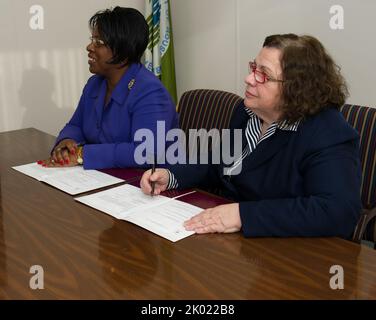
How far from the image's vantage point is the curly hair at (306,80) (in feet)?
4.64

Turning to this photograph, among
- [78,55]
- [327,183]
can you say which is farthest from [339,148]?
[78,55]

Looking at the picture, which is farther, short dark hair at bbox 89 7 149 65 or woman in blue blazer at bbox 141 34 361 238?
short dark hair at bbox 89 7 149 65

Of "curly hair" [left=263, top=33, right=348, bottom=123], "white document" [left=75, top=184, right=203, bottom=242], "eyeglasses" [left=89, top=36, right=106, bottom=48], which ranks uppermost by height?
"eyeglasses" [left=89, top=36, right=106, bottom=48]

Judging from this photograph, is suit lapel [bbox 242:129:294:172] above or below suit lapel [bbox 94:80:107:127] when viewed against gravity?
below

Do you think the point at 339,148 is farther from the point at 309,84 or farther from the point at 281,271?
the point at 281,271

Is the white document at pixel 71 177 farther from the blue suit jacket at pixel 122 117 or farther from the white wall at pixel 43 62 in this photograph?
the white wall at pixel 43 62

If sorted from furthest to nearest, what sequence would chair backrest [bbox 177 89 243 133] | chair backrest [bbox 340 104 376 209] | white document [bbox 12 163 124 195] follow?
chair backrest [bbox 177 89 243 133] < chair backrest [bbox 340 104 376 209] < white document [bbox 12 163 124 195]

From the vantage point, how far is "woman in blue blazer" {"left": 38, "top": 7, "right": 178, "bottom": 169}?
78.0 inches

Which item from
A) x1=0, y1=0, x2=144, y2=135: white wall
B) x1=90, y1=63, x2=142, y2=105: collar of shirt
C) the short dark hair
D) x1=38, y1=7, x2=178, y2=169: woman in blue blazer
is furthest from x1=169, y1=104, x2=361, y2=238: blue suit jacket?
x1=0, y1=0, x2=144, y2=135: white wall

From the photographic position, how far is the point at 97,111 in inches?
84.5

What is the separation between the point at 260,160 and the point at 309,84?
286 millimetres

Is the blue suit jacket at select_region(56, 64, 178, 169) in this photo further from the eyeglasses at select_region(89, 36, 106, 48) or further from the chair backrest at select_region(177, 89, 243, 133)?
the chair backrest at select_region(177, 89, 243, 133)

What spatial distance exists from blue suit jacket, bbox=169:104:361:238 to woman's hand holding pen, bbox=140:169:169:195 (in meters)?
0.07

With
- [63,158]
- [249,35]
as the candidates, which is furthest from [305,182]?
[249,35]
